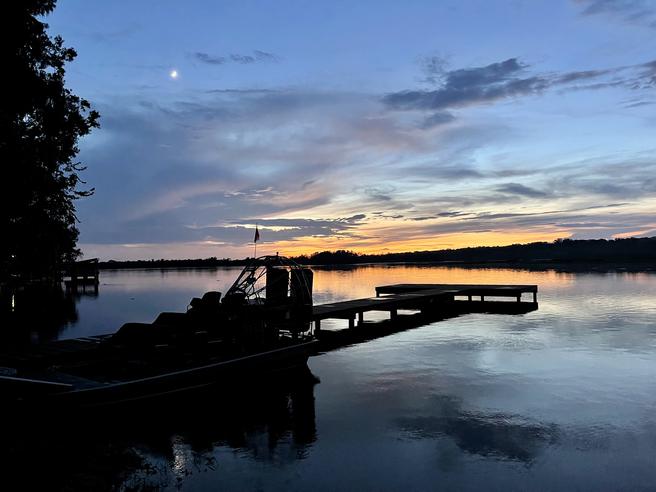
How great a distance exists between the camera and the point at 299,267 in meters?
23.2

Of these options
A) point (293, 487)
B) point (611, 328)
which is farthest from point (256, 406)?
point (611, 328)

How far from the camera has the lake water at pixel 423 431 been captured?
1052 centimetres

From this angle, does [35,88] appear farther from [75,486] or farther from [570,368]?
[570,368]

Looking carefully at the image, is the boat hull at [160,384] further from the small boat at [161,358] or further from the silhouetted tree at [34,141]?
the silhouetted tree at [34,141]

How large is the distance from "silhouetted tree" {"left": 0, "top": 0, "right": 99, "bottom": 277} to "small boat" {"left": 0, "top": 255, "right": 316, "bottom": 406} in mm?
4378

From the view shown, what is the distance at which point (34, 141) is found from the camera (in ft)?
62.1

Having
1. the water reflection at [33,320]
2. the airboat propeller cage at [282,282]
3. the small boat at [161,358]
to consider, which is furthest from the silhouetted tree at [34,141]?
the water reflection at [33,320]

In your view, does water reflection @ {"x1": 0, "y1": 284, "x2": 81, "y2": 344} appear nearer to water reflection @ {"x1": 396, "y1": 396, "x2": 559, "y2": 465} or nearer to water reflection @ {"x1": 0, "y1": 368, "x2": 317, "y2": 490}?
water reflection @ {"x1": 0, "y1": 368, "x2": 317, "y2": 490}

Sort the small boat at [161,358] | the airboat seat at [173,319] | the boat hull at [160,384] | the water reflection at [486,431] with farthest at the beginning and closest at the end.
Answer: the airboat seat at [173,319], the small boat at [161,358], the boat hull at [160,384], the water reflection at [486,431]

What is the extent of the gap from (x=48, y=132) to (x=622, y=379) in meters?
24.4

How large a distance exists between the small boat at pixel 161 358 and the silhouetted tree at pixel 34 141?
4.38m

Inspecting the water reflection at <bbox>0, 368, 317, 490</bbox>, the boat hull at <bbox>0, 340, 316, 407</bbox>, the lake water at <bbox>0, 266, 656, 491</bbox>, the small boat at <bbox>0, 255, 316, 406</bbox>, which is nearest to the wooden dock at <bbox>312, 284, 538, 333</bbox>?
the lake water at <bbox>0, 266, 656, 491</bbox>

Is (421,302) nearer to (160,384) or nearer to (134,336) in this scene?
(134,336)

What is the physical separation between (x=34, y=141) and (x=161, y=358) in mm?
9737
